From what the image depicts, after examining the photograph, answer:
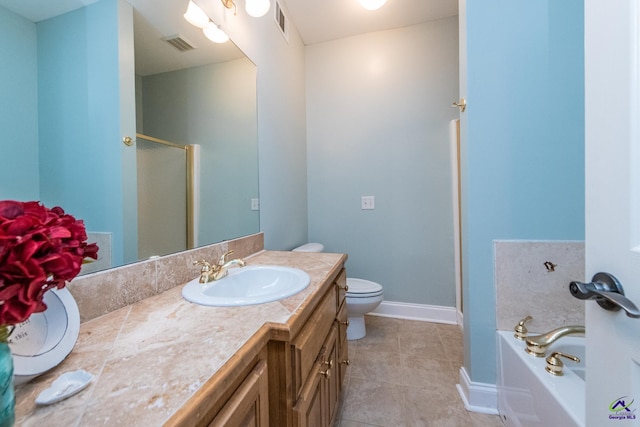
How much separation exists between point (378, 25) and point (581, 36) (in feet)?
5.03

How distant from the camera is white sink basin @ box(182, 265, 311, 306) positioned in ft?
2.44

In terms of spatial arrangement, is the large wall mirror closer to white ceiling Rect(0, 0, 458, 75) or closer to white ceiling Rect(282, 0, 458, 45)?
white ceiling Rect(0, 0, 458, 75)

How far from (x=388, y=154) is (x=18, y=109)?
7.31ft

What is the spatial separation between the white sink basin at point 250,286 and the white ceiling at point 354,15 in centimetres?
210

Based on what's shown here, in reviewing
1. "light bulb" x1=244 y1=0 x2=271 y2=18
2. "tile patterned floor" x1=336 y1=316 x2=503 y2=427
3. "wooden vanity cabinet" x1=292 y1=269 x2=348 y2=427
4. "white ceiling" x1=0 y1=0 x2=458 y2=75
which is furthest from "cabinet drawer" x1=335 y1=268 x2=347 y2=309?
"light bulb" x1=244 y1=0 x2=271 y2=18

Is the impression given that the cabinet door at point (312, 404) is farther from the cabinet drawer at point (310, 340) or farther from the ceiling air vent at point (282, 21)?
the ceiling air vent at point (282, 21)

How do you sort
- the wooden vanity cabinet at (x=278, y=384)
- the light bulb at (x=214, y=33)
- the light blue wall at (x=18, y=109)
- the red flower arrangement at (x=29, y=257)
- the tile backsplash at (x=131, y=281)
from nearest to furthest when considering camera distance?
the red flower arrangement at (x=29, y=257) < the wooden vanity cabinet at (x=278, y=384) < the light blue wall at (x=18, y=109) < the tile backsplash at (x=131, y=281) < the light bulb at (x=214, y=33)

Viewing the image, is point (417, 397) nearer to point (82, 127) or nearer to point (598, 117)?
point (598, 117)

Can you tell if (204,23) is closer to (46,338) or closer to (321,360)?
(46,338)

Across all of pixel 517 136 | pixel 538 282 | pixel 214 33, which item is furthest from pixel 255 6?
pixel 538 282

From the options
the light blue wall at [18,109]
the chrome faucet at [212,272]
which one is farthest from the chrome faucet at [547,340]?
the light blue wall at [18,109]

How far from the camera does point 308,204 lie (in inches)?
101

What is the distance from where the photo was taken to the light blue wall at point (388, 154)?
2.20m

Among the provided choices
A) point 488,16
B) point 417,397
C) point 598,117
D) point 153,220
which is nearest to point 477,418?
point 417,397
